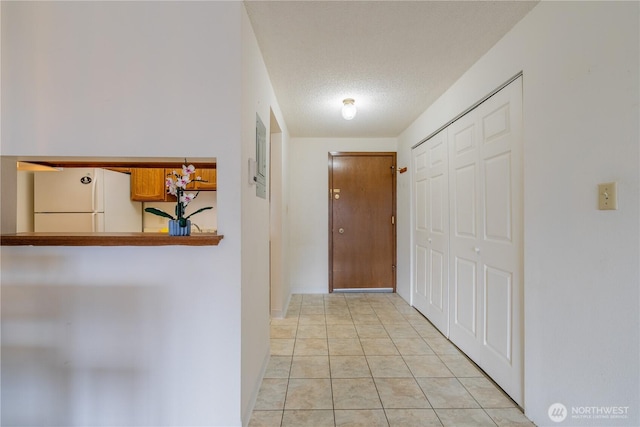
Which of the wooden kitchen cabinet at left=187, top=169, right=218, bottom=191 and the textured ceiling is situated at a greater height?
the textured ceiling

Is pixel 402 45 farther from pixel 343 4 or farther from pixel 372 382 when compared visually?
pixel 372 382

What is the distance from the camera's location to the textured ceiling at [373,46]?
1590 mm

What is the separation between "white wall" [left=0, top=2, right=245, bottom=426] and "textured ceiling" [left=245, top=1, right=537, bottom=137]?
431 mm

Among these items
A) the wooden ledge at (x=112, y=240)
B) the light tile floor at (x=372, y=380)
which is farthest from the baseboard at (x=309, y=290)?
the wooden ledge at (x=112, y=240)

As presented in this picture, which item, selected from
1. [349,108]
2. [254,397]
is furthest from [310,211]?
[254,397]

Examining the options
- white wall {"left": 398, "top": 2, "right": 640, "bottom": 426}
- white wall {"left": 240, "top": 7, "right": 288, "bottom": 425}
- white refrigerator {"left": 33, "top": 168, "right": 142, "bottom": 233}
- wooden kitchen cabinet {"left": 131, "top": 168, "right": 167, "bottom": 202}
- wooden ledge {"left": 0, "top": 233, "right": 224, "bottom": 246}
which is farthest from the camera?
wooden kitchen cabinet {"left": 131, "top": 168, "right": 167, "bottom": 202}

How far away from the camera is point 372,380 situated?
2014 mm

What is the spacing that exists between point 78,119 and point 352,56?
1692 millimetres

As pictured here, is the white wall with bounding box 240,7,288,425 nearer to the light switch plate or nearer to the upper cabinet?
the upper cabinet

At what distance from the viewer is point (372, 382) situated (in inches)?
78.3

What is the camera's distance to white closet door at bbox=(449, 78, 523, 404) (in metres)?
1.75

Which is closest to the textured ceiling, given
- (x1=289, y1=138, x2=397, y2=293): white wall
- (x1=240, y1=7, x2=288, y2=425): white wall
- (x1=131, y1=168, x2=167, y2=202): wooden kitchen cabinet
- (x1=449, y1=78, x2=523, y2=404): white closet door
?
(x1=240, y1=7, x2=288, y2=425): white wall

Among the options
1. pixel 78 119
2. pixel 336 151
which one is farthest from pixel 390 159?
pixel 78 119

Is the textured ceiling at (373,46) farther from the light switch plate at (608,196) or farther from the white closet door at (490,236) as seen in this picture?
the light switch plate at (608,196)
